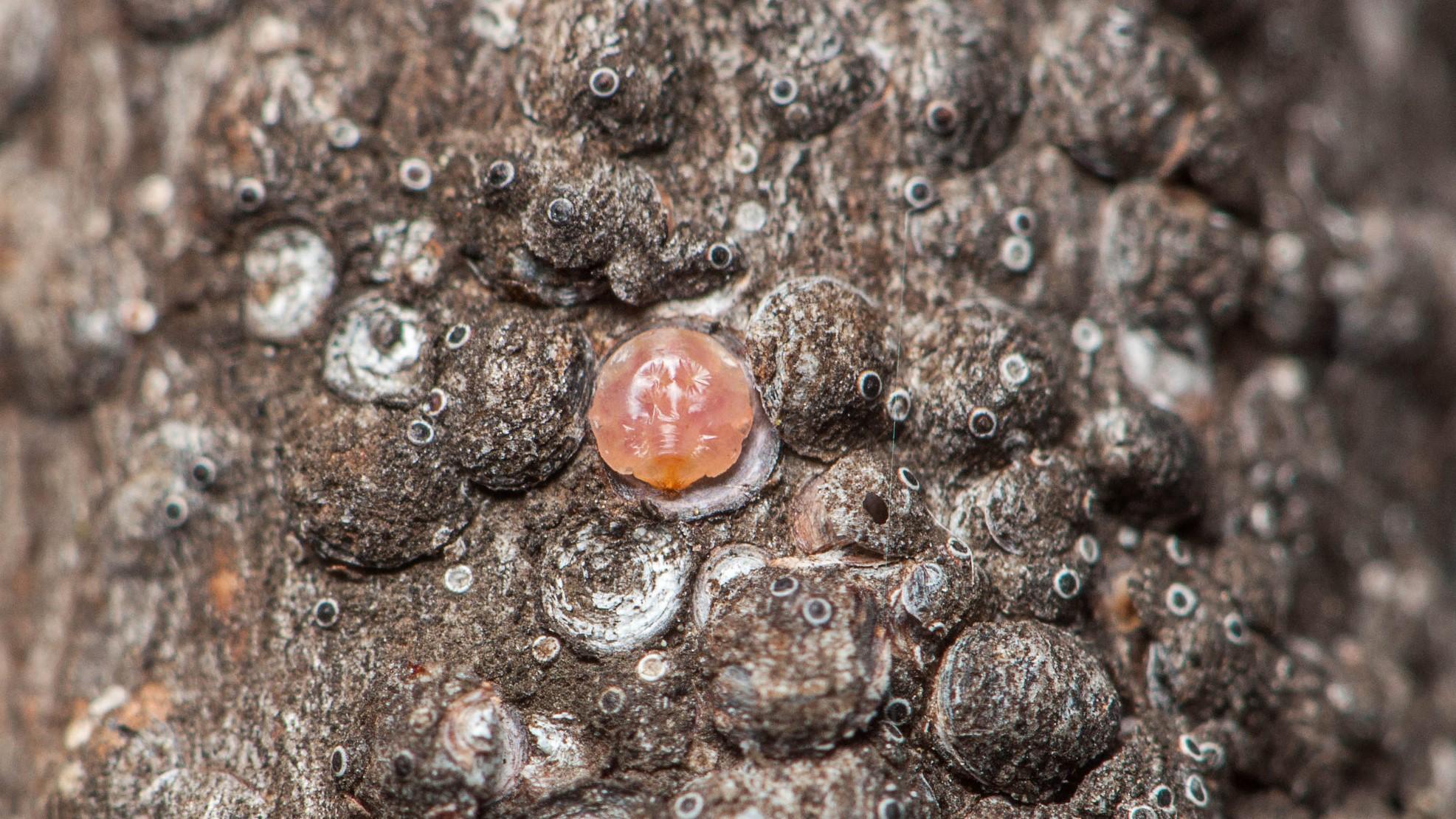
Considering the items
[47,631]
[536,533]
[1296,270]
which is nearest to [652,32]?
[536,533]

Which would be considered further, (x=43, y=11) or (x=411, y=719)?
(x=43, y=11)

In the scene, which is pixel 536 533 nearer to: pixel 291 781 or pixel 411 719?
pixel 411 719

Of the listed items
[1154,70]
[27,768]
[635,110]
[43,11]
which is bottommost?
[27,768]
